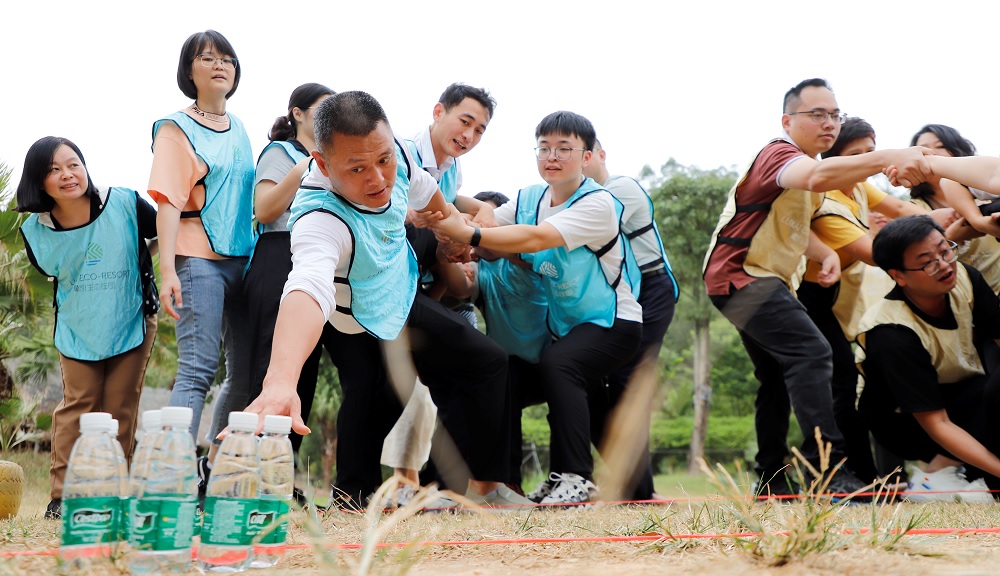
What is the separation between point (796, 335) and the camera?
463cm

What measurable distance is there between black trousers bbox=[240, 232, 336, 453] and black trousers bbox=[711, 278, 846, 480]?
2208 mm

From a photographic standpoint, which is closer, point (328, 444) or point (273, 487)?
point (273, 487)

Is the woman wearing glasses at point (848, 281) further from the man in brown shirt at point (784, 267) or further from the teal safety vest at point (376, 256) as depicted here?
the teal safety vest at point (376, 256)

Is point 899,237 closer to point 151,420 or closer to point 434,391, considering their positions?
point 434,391

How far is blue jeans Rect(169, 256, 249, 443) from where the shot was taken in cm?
398

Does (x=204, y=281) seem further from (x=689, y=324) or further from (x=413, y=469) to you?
(x=689, y=324)

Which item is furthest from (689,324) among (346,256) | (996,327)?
(346,256)

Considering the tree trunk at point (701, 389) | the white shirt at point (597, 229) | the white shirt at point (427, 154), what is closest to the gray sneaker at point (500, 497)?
the white shirt at point (597, 229)

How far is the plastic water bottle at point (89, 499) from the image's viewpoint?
197 cm

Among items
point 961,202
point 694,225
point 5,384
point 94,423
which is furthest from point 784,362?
point 694,225

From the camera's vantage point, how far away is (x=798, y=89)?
4980 mm

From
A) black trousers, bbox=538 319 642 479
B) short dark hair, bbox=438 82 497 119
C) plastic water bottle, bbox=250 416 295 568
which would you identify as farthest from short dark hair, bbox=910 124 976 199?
plastic water bottle, bbox=250 416 295 568

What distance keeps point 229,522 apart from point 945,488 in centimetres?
395

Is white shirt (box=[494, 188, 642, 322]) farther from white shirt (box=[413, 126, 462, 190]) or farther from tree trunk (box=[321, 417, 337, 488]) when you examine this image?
tree trunk (box=[321, 417, 337, 488])
